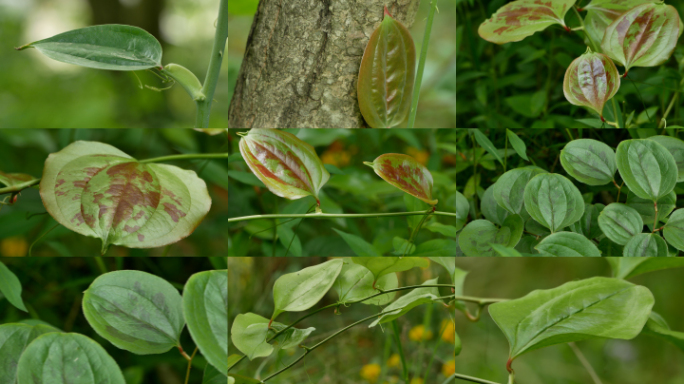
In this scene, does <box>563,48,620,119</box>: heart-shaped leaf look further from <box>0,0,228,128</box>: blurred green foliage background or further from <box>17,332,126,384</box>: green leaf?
<box>17,332,126,384</box>: green leaf

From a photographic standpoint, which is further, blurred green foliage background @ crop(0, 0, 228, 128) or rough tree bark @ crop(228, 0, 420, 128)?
blurred green foliage background @ crop(0, 0, 228, 128)

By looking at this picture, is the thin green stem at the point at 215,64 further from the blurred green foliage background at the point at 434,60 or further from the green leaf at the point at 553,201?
the green leaf at the point at 553,201

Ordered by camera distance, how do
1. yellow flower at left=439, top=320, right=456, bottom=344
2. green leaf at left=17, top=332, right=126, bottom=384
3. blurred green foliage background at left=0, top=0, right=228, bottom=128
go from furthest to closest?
blurred green foliage background at left=0, top=0, right=228, bottom=128 → yellow flower at left=439, top=320, right=456, bottom=344 → green leaf at left=17, top=332, right=126, bottom=384

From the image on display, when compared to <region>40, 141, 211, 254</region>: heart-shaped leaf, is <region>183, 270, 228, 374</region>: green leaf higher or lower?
lower

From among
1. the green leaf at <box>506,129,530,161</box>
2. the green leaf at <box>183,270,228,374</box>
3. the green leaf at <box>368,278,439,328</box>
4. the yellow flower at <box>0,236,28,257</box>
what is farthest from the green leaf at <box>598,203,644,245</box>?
the yellow flower at <box>0,236,28,257</box>

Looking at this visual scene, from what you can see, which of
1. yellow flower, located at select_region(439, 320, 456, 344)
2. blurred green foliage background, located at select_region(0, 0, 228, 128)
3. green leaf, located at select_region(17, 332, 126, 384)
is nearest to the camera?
green leaf, located at select_region(17, 332, 126, 384)

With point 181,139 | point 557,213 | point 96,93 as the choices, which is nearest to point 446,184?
point 557,213

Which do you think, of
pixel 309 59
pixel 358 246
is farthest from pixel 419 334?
pixel 309 59
